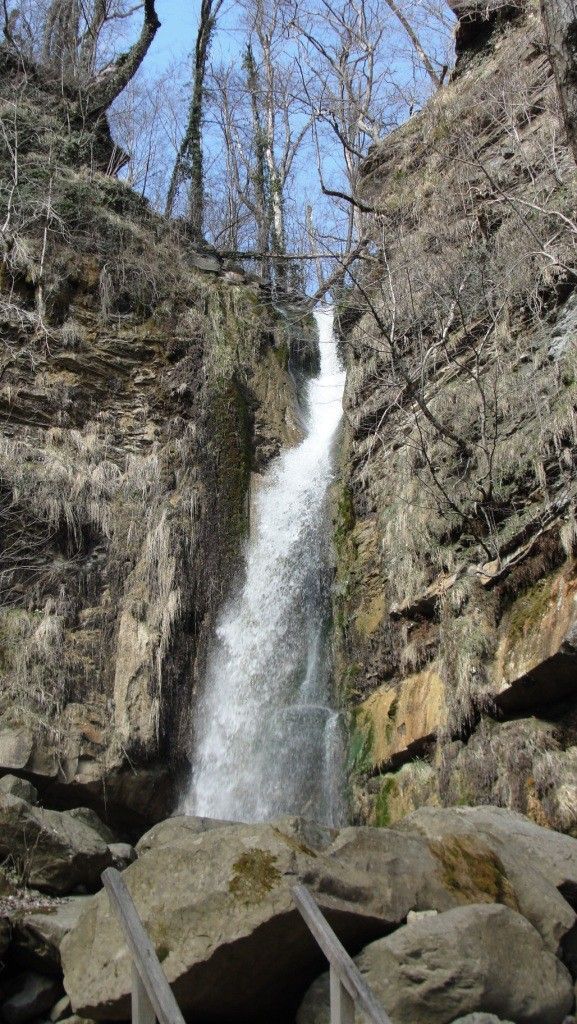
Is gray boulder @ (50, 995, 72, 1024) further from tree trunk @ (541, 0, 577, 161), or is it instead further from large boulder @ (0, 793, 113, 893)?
tree trunk @ (541, 0, 577, 161)

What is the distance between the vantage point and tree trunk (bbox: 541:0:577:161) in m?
4.21

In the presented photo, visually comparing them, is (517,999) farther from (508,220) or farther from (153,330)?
(153,330)

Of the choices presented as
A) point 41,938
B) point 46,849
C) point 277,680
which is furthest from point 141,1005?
point 277,680

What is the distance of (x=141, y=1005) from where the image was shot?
4277 millimetres

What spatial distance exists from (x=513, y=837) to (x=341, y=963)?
8.32ft

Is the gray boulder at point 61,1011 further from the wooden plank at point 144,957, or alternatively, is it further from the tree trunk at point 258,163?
the tree trunk at point 258,163

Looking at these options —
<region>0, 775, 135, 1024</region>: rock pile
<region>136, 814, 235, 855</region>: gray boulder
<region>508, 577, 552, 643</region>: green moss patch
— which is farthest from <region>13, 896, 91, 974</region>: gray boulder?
<region>508, 577, 552, 643</region>: green moss patch

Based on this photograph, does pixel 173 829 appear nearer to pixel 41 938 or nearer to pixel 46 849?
pixel 46 849

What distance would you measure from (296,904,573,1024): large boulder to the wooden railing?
0.67 meters

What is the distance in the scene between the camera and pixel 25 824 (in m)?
6.96

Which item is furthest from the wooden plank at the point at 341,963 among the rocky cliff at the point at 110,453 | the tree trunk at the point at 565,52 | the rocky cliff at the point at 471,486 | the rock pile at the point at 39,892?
the rocky cliff at the point at 110,453

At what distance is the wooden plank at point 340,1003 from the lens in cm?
403

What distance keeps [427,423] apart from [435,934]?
22.8 feet

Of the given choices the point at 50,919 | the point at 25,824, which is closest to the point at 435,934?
the point at 50,919
